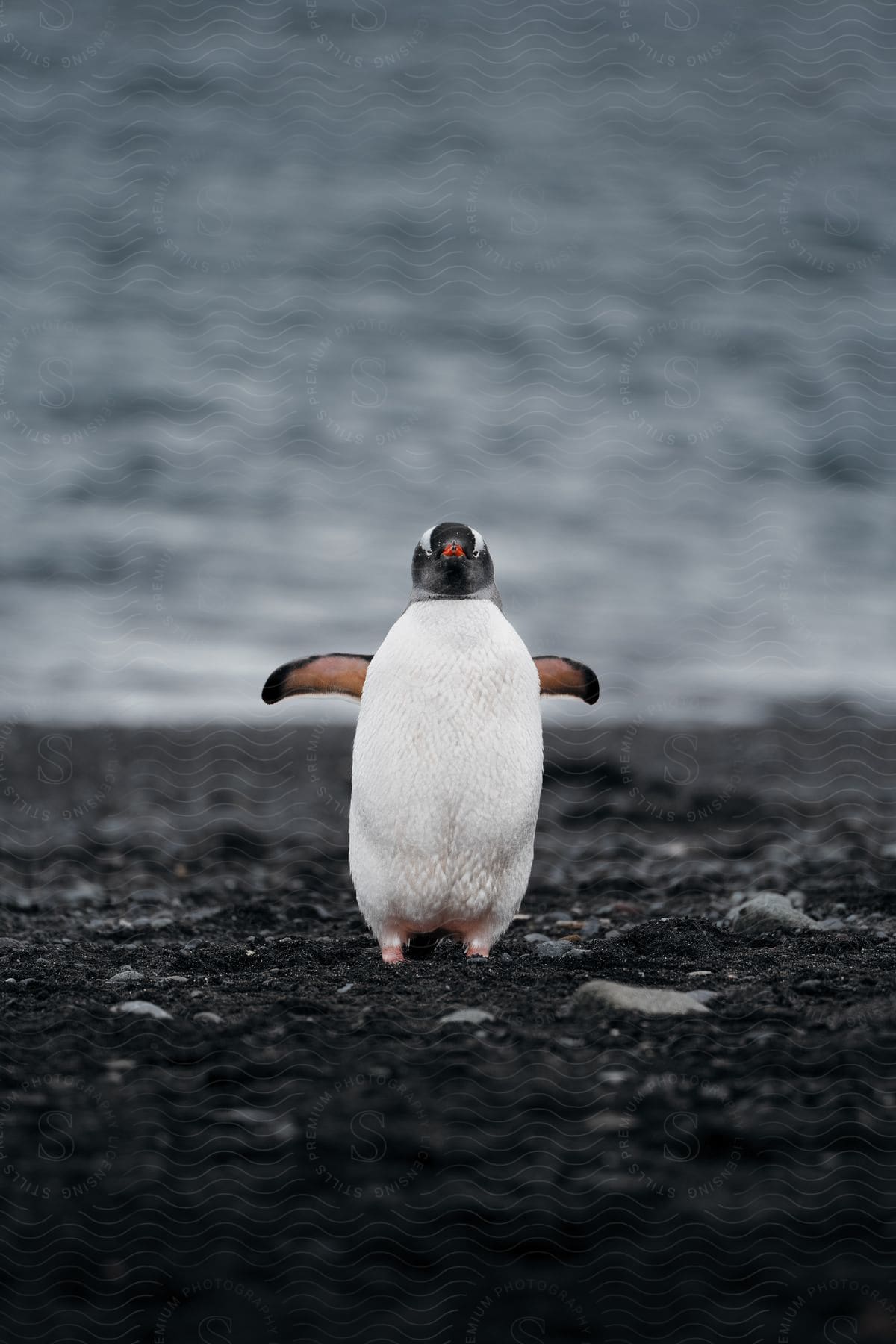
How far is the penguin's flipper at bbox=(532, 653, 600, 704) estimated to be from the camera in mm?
4891

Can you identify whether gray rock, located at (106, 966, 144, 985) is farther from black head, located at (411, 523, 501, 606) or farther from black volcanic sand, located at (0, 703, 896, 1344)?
black head, located at (411, 523, 501, 606)

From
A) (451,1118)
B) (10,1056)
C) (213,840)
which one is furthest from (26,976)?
(213,840)

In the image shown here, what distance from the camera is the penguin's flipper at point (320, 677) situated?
4.79 meters

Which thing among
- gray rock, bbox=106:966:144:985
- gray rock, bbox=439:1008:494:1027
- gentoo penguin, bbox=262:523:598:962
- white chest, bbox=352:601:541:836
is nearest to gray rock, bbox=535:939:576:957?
gentoo penguin, bbox=262:523:598:962

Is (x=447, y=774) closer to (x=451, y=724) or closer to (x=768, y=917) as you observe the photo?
(x=451, y=724)

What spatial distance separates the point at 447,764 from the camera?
4.15 m

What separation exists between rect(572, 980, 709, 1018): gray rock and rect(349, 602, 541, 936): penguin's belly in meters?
0.88

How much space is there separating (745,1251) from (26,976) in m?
2.24

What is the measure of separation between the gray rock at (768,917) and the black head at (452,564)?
146 centimetres

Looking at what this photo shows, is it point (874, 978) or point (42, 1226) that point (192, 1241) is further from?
point (874, 978)

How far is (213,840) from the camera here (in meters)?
6.98

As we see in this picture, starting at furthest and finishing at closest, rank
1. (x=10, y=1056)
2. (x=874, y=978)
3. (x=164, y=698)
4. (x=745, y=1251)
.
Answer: (x=164, y=698) → (x=874, y=978) → (x=10, y=1056) → (x=745, y=1251)

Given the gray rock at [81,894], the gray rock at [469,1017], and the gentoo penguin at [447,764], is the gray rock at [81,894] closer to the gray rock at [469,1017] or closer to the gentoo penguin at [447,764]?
the gentoo penguin at [447,764]

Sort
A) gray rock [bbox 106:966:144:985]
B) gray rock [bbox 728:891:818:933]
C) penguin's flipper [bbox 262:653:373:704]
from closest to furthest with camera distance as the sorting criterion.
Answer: gray rock [bbox 106:966:144:985] < gray rock [bbox 728:891:818:933] < penguin's flipper [bbox 262:653:373:704]
